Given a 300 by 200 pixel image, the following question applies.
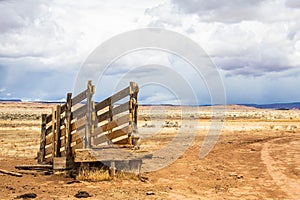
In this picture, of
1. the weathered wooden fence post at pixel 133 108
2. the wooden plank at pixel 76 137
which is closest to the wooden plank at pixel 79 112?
the wooden plank at pixel 76 137

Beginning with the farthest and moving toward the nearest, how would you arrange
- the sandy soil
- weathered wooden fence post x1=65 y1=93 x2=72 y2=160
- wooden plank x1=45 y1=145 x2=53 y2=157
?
wooden plank x1=45 y1=145 x2=53 y2=157, weathered wooden fence post x1=65 y1=93 x2=72 y2=160, the sandy soil

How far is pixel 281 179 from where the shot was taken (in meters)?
14.2

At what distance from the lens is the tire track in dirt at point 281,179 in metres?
12.3

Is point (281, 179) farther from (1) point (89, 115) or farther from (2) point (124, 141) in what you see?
(1) point (89, 115)

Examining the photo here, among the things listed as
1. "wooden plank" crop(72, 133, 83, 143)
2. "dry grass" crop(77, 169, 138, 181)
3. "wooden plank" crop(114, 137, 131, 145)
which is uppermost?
"wooden plank" crop(72, 133, 83, 143)

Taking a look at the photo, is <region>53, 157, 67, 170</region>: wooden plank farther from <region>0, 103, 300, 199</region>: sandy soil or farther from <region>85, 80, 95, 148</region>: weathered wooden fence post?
<region>85, 80, 95, 148</region>: weathered wooden fence post

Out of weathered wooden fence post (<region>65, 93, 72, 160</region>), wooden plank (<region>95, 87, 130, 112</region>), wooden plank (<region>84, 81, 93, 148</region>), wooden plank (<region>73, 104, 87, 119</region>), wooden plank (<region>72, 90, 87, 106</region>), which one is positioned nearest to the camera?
wooden plank (<region>95, 87, 130, 112</region>)

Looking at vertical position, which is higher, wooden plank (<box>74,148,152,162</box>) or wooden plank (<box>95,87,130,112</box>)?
wooden plank (<box>95,87,130,112</box>)

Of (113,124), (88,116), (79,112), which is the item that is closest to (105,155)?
(113,124)

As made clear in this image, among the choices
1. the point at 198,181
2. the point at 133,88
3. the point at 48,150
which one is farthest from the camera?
the point at 48,150

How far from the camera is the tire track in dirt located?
12.3 m

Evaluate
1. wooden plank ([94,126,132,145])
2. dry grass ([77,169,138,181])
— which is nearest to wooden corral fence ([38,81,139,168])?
wooden plank ([94,126,132,145])

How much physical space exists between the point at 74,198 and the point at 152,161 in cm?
682

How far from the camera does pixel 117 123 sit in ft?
42.3
